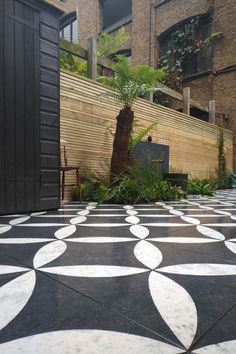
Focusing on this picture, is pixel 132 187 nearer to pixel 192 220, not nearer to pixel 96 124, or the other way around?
pixel 96 124

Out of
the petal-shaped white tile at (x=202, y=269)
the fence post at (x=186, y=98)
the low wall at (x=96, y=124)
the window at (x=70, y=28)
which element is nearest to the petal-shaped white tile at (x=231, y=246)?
the petal-shaped white tile at (x=202, y=269)

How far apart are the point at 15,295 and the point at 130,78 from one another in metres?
3.79

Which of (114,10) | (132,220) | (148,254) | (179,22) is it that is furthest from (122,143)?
(114,10)

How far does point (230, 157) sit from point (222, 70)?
277 cm

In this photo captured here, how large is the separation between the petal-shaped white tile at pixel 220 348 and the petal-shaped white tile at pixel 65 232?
120 centimetres

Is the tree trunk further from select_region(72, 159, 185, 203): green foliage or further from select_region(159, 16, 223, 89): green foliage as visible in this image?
select_region(159, 16, 223, 89): green foliage

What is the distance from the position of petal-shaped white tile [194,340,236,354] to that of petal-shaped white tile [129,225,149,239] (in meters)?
1.11

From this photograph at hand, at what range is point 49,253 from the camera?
139 centimetres

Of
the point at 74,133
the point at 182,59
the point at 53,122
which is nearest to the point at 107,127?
the point at 74,133

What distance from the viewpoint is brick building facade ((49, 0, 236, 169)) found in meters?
8.59

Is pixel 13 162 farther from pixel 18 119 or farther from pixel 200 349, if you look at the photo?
pixel 200 349

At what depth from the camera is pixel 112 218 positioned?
8.29 feet

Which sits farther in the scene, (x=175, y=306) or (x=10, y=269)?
(x=10, y=269)

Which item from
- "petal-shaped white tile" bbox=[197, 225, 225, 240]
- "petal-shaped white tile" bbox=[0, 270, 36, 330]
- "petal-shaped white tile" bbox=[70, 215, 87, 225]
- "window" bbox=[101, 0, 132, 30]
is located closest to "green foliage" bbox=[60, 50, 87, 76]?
"petal-shaped white tile" bbox=[70, 215, 87, 225]
